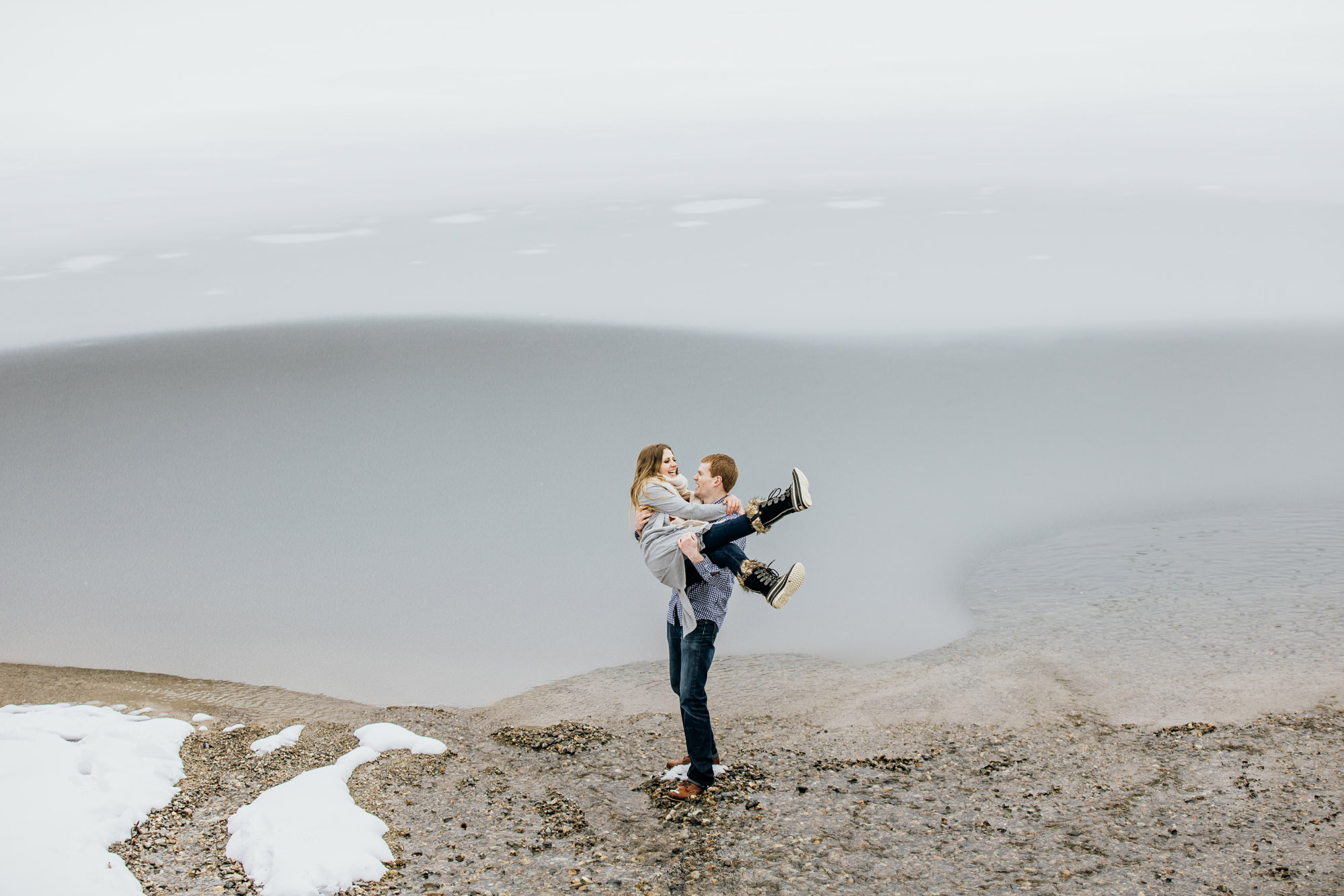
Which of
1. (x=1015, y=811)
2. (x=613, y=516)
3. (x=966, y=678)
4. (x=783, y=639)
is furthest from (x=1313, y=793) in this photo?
(x=613, y=516)

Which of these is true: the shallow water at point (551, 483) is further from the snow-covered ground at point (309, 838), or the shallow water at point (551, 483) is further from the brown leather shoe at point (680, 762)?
the snow-covered ground at point (309, 838)

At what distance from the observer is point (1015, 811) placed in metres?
4.36

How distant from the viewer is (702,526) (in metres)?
4.18

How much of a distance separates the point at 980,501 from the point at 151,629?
7.00 meters

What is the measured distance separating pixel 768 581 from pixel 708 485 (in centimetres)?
49

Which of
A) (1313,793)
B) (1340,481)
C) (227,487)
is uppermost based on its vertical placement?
(227,487)

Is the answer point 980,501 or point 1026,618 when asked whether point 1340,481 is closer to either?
point 980,501

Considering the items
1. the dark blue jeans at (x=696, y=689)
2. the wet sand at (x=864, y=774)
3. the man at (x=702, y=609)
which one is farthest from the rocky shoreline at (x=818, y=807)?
the man at (x=702, y=609)

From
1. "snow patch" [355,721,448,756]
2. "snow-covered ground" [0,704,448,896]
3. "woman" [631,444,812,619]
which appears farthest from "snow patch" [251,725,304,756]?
"woman" [631,444,812,619]

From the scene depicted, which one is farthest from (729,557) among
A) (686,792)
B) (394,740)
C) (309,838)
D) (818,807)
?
(394,740)

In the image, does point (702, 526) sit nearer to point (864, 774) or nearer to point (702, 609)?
point (702, 609)

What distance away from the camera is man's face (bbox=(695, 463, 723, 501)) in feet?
14.1

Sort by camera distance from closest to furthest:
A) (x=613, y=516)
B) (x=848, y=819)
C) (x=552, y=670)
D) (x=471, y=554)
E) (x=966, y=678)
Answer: (x=848, y=819)
(x=966, y=678)
(x=552, y=670)
(x=471, y=554)
(x=613, y=516)

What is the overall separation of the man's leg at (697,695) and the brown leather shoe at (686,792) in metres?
0.05
